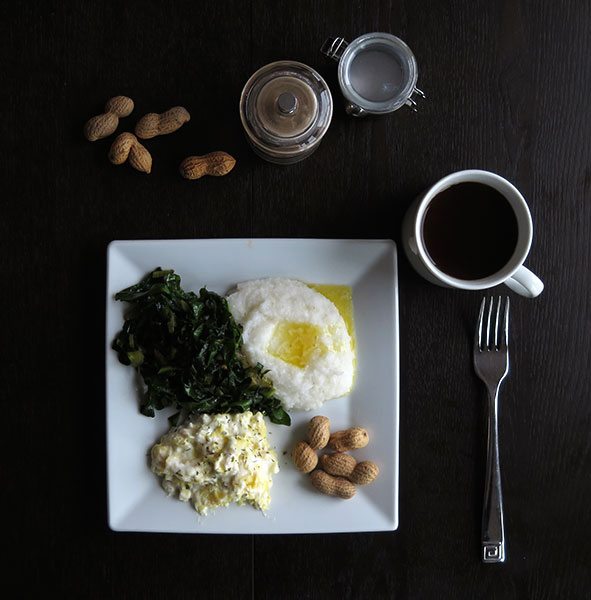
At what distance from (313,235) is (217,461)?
546 millimetres

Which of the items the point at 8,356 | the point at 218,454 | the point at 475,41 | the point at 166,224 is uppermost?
the point at 475,41

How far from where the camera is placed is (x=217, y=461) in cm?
125

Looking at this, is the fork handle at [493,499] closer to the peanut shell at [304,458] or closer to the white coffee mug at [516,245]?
the white coffee mug at [516,245]

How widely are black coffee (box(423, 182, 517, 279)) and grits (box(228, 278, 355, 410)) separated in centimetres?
28

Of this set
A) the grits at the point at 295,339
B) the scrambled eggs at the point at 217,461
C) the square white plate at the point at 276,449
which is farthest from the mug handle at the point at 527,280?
the scrambled eggs at the point at 217,461

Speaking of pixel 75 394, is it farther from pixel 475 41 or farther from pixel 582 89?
pixel 582 89

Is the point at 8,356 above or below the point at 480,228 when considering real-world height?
below

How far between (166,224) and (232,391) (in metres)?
0.41

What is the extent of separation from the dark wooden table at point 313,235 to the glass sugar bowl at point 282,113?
88 millimetres

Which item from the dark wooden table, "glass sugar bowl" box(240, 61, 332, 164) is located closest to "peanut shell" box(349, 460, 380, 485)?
the dark wooden table

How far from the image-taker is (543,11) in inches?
54.2

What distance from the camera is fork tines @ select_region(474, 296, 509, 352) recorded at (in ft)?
4.47

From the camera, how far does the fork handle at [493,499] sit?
4.46 ft

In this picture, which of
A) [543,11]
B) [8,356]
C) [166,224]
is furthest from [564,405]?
[8,356]
